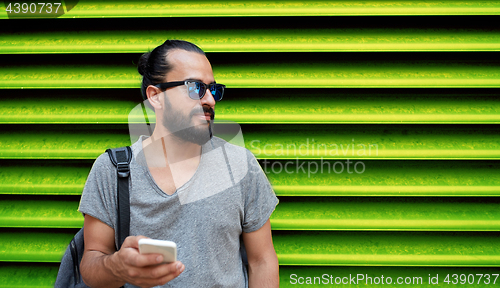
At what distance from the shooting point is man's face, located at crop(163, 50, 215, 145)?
58.2 inches

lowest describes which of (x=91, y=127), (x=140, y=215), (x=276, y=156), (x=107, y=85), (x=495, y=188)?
(x=495, y=188)

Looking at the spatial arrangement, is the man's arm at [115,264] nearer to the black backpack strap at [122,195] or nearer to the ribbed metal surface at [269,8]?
the black backpack strap at [122,195]

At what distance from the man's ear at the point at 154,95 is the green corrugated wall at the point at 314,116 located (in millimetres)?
357

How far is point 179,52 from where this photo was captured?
152cm

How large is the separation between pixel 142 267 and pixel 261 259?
0.66 m

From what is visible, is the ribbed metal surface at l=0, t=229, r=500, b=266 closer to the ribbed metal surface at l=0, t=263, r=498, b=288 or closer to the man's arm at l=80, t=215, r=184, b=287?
the ribbed metal surface at l=0, t=263, r=498, b=288

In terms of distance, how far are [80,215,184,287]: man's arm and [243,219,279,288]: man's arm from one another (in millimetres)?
510

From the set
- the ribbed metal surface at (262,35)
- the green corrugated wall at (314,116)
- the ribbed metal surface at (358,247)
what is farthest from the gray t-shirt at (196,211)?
the ribbed metal surface at (262,35)

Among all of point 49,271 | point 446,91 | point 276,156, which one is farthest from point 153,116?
point 446,91

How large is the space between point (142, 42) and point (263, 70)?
0.79 metres

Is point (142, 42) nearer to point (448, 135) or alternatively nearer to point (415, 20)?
point (415, 20)

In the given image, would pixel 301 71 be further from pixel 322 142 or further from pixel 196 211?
pixel 196 211

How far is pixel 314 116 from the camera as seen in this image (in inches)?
71.0

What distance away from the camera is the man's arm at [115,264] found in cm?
107
